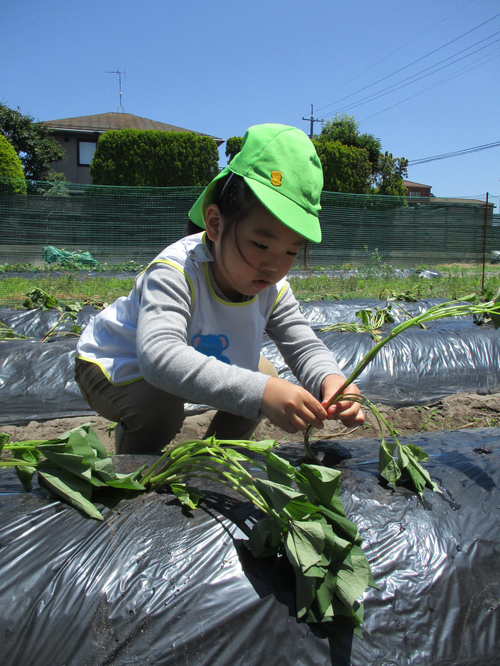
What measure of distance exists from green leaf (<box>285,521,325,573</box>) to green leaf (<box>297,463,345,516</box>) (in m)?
0.06

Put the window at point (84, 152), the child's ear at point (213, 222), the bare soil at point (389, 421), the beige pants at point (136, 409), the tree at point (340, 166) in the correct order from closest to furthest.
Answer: the child's ear at point (213, 222) → the beige pants at point (136, 409) → the bare soil at point (389, 421) → the tree at point (340, 166) → the window at point (84, 152)

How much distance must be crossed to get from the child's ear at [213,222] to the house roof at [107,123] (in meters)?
21.2

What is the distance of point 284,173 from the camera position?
1233mm

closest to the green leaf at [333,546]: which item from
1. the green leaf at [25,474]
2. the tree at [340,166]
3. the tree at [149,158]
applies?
the green leaf at [25,474]

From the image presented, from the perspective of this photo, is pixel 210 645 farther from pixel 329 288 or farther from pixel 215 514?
pixel 329 288

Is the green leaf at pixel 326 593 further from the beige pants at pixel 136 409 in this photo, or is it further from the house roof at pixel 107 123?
the house roof at pixel 107 123

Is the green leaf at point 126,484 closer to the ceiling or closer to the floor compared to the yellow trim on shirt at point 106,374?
closer to the floor

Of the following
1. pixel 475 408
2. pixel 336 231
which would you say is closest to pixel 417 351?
pixel 475 408

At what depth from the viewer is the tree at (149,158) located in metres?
16.3

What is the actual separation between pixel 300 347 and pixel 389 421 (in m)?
1.30

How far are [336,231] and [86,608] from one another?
11.0 metres

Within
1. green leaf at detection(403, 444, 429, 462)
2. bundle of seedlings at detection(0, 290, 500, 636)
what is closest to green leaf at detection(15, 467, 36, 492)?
bundle of seedlings at detection(0, 290, 500, 636)

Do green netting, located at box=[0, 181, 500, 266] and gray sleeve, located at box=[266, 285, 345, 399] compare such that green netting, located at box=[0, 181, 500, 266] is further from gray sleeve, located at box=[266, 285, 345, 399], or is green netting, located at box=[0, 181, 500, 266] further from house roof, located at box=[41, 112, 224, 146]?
house roof, located at box=[41, 112, 224, 146]

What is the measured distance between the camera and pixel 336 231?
11.2m
